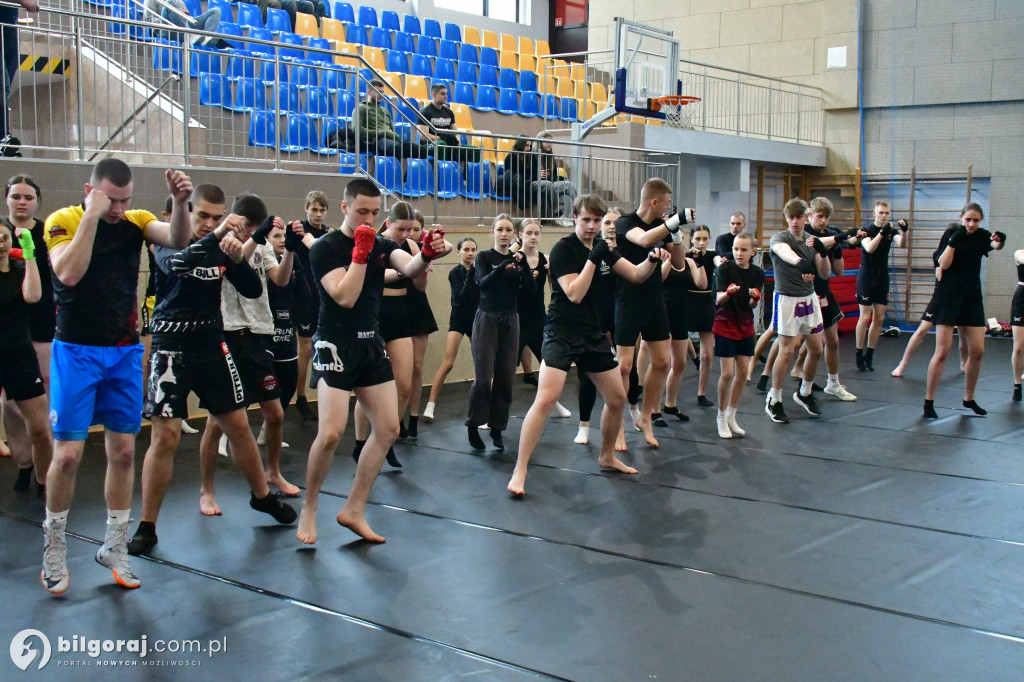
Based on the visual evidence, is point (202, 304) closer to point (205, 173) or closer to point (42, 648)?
point (42, 648)

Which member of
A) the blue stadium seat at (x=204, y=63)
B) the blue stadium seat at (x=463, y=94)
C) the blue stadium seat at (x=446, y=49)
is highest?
the blue stadium seat at (x=446, y=49)

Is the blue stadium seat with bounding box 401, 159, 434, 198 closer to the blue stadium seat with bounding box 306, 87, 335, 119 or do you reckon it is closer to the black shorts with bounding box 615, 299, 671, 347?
the blue stadium seat with bounding box 306, 87, 335, 119

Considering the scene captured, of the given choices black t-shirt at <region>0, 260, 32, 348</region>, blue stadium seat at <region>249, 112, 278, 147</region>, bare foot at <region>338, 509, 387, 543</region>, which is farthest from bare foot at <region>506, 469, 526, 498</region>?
blue stadium seat at <region>249, 112, 278, 147</region>

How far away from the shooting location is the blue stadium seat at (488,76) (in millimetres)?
15961

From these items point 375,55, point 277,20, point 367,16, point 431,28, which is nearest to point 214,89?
point 277,20

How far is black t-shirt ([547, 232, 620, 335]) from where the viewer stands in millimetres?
5996

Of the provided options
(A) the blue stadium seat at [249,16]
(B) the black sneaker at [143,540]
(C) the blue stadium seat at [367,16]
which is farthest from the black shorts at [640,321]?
(C) the blue stadium seat at [367,16]

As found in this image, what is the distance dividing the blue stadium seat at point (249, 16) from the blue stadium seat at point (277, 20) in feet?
0.83

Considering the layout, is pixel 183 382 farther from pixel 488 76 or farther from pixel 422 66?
pixel 488 76

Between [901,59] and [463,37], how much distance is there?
7883 mm

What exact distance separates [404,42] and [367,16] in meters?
0.91

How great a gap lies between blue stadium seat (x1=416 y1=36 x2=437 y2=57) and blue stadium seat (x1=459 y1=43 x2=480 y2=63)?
0.47m

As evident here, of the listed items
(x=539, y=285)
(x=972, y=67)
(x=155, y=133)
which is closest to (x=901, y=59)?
(x=972, y=67)

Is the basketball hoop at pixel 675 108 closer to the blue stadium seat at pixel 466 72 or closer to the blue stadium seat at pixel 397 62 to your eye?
the blue stadium seat at pixel 466 72
